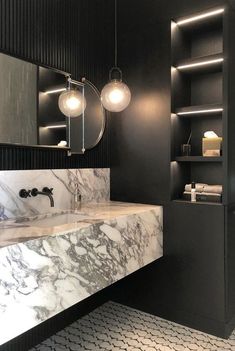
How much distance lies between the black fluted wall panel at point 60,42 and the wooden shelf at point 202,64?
2.40ft

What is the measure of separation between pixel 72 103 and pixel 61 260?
1383 millimetres

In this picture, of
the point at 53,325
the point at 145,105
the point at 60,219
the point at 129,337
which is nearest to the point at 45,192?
the point at 60,219

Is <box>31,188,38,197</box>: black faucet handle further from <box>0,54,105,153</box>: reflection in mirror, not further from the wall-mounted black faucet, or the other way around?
<box>0,54,105,153</box>: reflection in mirror

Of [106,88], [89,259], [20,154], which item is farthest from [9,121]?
[89,259]

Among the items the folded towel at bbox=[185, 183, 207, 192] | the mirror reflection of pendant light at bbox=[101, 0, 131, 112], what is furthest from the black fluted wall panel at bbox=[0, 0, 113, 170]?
the folded towel at bbox=[185, 183, 207, 192]

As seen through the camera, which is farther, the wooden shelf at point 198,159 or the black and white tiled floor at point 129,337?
the wooden shelf at point 198,159

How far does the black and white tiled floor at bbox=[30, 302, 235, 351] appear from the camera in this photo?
2158mm

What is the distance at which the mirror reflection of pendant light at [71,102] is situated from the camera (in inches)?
94.3

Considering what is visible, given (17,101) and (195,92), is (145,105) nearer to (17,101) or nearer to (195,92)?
(195,92)

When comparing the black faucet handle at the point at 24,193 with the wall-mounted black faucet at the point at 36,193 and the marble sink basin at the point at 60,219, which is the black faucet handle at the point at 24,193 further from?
the marble sink basin at the point at 60,219

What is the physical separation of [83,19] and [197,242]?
2.10 meters

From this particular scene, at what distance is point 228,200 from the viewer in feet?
7.62

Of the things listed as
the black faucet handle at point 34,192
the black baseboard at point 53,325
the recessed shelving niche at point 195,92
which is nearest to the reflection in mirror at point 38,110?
the black faucet handle at point 34,192

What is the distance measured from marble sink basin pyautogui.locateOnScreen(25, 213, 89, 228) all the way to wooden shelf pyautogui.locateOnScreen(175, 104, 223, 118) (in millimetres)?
1207
